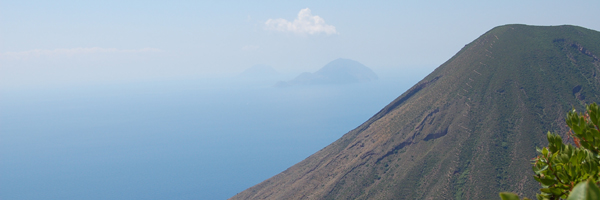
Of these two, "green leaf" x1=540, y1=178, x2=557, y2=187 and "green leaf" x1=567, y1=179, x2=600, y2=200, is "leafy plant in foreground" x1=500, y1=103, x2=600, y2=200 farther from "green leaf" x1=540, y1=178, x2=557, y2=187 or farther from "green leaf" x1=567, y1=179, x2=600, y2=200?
"green leaf" x1=567, y1=179, x2=600, y2=200

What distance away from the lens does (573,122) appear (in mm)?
7719

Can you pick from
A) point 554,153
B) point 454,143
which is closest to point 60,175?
point 454,143

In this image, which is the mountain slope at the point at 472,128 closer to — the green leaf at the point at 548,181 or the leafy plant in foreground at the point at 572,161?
the leafy plant in foreground at the point at 572,161

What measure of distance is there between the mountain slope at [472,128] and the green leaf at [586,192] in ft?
217

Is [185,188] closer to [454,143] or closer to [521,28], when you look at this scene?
[454,143]

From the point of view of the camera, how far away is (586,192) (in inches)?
110

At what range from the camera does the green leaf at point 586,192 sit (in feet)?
9.12

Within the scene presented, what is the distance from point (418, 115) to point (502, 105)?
18663 millimetres

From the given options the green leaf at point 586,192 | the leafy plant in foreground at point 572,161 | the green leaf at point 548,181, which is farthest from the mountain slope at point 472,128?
the green leaf at point 586,192

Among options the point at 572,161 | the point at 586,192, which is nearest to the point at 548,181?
the point at 572,161

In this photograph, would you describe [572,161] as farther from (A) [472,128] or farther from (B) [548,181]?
(A) [472,128]

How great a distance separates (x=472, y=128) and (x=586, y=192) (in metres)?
82.0

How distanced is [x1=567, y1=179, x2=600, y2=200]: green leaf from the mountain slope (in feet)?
217

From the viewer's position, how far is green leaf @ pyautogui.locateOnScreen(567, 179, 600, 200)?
2.78 meters
